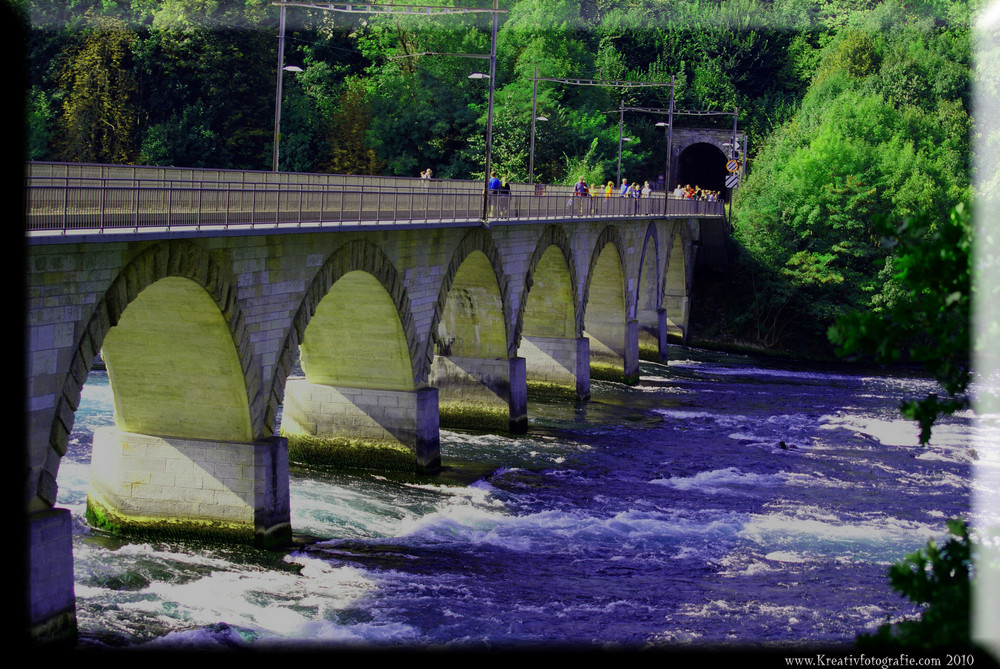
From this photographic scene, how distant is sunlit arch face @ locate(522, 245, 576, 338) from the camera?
41.8m

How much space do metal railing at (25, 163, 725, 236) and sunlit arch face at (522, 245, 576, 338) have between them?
3101 millimetres

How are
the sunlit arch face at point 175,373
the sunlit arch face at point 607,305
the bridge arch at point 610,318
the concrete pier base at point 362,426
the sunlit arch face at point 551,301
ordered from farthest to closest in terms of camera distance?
the sunlit arch face at point 607,305 → the bridge arch at point 610,318 → the sunlit arch face at point 551,301 → the concrete pier base at point 362,426 → the sunlit arch face at point 175,373

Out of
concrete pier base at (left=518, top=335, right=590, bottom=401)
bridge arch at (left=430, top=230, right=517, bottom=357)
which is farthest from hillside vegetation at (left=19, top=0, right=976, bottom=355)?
bridge arch at (left=430, top=230, right=517, bottom=357)

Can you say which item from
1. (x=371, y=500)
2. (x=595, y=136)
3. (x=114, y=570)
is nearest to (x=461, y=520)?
(x=371, y=500)

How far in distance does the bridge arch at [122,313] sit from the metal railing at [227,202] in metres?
0.63

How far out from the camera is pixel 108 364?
22156mm

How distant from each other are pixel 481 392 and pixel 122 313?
17468mm

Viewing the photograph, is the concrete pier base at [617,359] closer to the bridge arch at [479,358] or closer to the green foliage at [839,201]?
the bridge arch at [479,358]

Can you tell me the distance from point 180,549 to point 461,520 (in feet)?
20.4

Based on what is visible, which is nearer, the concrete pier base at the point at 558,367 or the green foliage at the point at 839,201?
the concrete pier base at the point at 558,367

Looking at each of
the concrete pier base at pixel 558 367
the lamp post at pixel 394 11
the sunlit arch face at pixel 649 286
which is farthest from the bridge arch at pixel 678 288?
the lamp post at pixel 394 11

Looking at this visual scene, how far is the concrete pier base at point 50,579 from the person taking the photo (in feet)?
52.9

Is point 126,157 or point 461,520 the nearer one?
point 461,520

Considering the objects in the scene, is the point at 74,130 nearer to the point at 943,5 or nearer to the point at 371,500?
the point at 371,500
